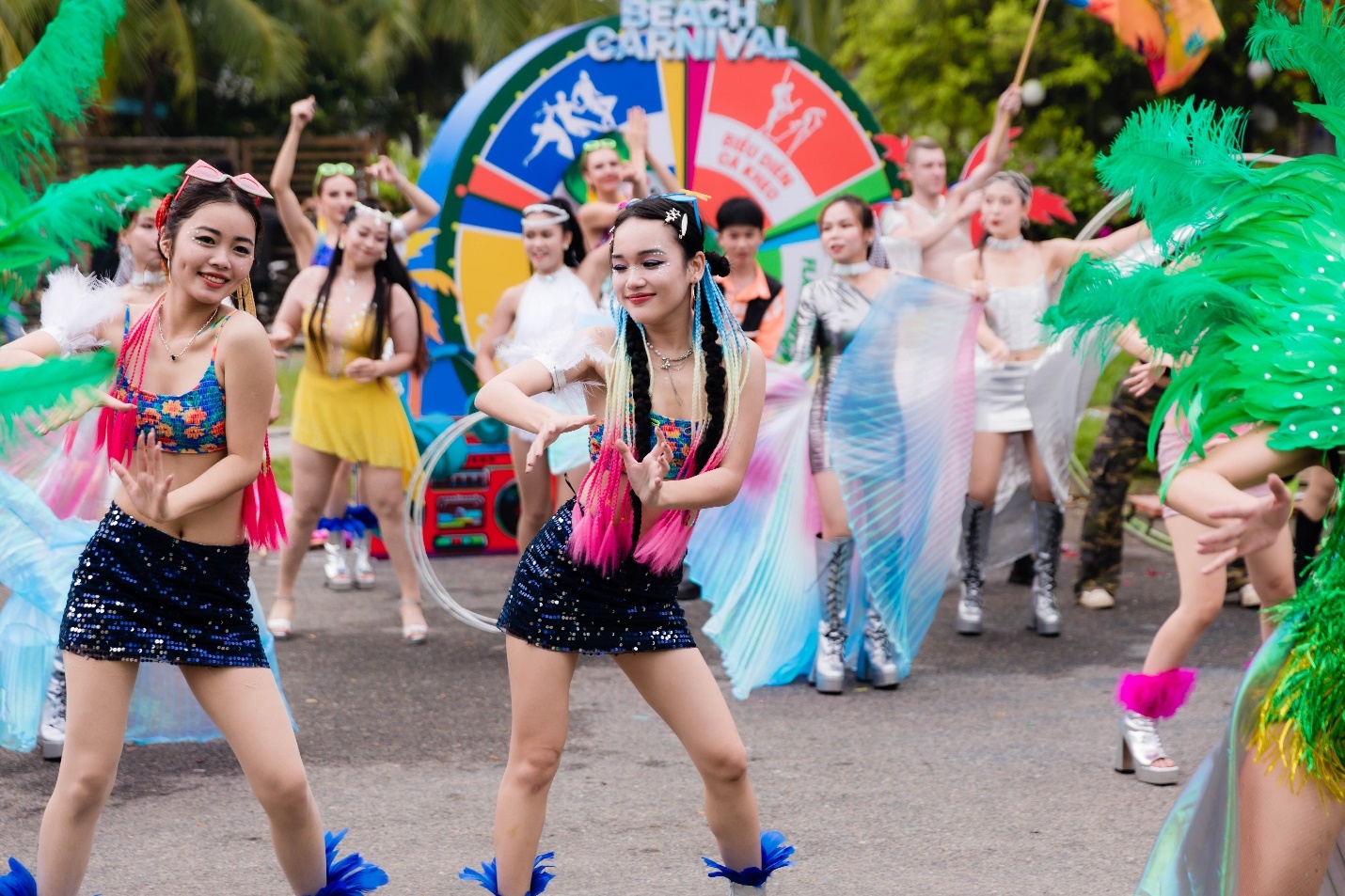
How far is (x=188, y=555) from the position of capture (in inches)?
122

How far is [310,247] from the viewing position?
7.79m

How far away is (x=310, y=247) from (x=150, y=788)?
3.82 meters

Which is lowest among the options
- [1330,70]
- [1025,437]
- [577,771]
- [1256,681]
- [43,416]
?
[577,771]

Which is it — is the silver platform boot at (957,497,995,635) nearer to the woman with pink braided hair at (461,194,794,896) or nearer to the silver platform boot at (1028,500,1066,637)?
the silver platform boot at (1028,500,1066,637)

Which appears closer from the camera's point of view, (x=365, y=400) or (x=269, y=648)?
(x=269, y=648)

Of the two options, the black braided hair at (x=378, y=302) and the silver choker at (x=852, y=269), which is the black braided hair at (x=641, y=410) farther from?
the black braided hair at (x=378, y=302)

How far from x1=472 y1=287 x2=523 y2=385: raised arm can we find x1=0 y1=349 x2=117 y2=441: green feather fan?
4394mm

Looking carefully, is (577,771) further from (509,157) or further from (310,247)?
(509,157)

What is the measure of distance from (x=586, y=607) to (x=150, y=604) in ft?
2.90

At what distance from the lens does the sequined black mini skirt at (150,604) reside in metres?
3.03

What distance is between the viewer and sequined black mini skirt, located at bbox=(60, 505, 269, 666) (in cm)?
303

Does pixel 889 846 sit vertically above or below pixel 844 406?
below

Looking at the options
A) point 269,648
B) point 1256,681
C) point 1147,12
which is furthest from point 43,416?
point 1147,12

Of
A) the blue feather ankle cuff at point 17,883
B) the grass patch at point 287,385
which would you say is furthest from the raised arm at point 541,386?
the grass patch at point 287,385
